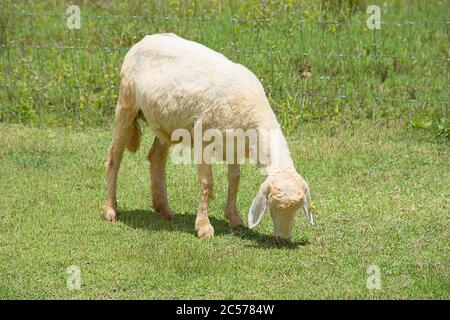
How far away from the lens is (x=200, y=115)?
7.20 meters

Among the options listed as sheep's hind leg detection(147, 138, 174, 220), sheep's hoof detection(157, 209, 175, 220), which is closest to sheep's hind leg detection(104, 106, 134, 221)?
sheep's hind leg detection(147, 138, 174, 220)

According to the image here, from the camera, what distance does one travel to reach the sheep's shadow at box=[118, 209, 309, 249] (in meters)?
7.21

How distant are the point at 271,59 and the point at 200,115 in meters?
3.72

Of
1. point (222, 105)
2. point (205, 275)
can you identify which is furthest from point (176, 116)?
point (205, 275)

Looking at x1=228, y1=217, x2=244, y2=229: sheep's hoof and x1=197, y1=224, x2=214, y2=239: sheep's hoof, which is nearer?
x1=197, y1=224, x2=214, y2=239: sheep's hoof

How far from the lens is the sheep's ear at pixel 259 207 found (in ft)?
22.4

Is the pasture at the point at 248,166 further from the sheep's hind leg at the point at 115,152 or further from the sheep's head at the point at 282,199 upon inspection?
the sheep's head at the point at 282,199

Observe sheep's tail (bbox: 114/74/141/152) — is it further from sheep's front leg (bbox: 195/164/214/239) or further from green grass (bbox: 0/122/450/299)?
sheep's front leg (bbox: 195/164/214/239)

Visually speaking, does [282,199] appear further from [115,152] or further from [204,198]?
[115,152]

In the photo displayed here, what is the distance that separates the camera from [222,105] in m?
7.12

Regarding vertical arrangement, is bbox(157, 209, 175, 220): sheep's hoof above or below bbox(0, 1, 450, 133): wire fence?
below

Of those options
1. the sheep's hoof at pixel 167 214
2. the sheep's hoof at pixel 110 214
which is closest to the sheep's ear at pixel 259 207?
the sheep's hoof at pixel 167 214
